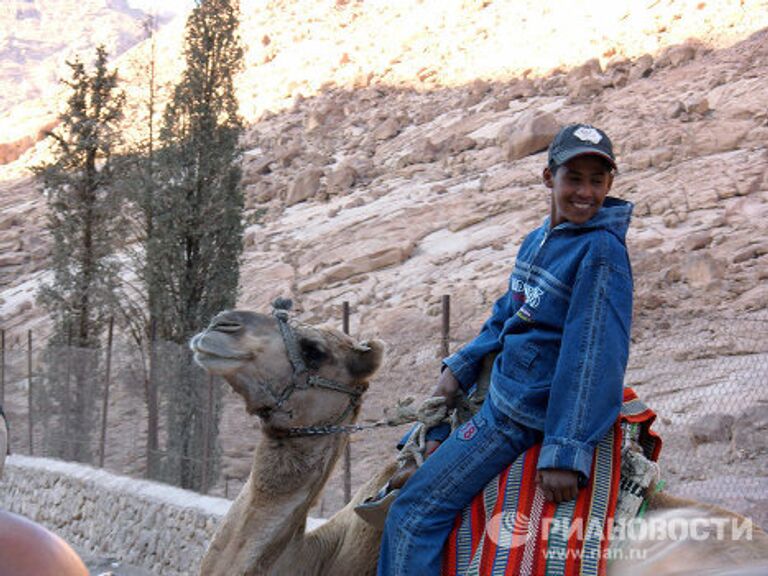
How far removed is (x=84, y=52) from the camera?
126m

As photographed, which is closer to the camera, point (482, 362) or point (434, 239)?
point (482, 362)

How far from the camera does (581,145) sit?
3430 millimetres

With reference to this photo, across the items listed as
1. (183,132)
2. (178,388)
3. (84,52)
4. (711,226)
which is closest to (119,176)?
(183,132)

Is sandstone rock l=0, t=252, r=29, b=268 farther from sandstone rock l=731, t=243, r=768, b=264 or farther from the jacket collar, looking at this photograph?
the jacket collar

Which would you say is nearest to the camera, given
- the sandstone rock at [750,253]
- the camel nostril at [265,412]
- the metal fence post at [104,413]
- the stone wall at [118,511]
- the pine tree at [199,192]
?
the camel nostril at [265,412]

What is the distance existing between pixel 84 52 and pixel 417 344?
119939 millimetres

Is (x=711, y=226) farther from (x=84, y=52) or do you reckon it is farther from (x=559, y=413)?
(x=84, y=52)

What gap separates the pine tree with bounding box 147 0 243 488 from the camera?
53.8 feet

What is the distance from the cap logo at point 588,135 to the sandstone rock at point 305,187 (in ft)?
94.2

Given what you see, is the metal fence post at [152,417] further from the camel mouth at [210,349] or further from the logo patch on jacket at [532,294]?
the logo patch on jacket at [532,294]

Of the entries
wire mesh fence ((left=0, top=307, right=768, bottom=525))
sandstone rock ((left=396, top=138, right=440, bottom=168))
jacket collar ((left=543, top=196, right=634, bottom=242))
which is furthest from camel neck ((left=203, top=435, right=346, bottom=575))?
sandstone rock ((left=396, top=138, right=440, bottom=168))

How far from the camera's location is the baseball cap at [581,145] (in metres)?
3.42

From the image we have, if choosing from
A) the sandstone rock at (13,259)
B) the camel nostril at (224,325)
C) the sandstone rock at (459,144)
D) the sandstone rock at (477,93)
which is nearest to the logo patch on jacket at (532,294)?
the camel nostril at (224,325)

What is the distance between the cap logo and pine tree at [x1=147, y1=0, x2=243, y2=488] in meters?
13.1
